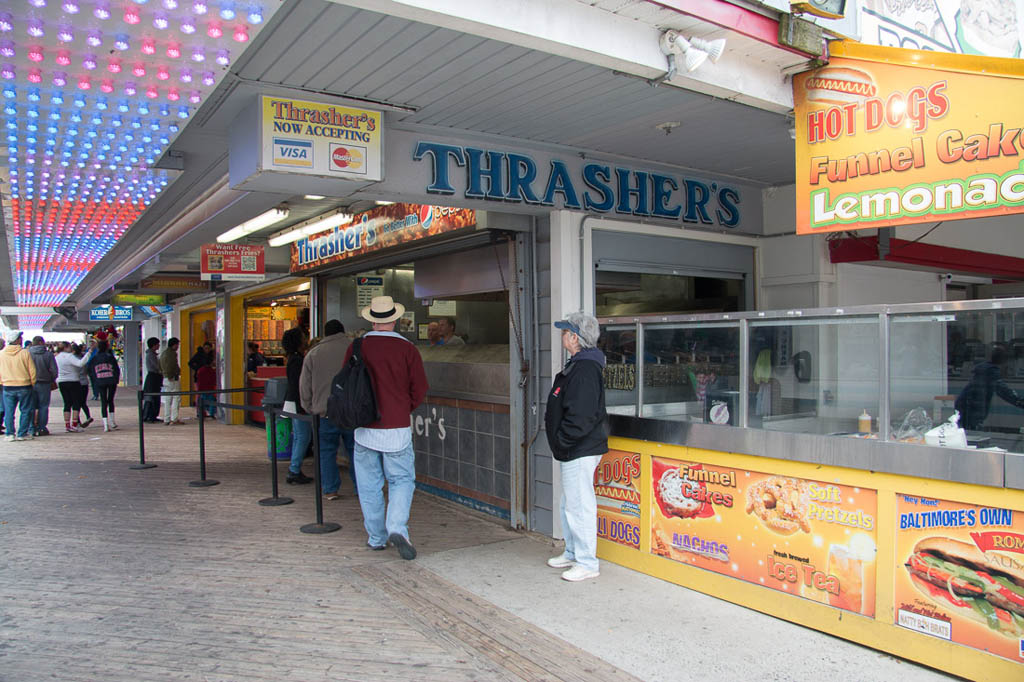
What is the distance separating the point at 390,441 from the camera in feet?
16.3

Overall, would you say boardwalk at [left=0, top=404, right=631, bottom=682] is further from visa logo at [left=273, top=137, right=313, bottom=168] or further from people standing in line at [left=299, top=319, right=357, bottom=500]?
visa logo at [left=273, top=137, right=313, bottom=168]

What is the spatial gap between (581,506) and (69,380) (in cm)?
1117

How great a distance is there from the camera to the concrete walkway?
336 centimetres

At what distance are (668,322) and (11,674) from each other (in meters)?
3.97

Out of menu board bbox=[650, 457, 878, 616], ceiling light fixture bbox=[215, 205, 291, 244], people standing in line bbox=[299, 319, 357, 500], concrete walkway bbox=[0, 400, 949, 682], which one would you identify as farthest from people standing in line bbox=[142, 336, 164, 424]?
menu board bbox=[650, 457, 878, 616]

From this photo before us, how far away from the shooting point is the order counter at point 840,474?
315 centimetres

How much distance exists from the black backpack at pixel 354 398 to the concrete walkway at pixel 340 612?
38.9 inches

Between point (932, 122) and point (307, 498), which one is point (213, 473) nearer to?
point (307, 498)

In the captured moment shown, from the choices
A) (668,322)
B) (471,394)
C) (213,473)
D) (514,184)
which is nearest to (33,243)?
(213,473)

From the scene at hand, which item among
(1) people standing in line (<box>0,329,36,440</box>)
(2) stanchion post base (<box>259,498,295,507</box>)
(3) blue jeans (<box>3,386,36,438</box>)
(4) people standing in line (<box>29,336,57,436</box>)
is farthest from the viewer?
(4) people standing in line (<box>29,336,57,436</box>)

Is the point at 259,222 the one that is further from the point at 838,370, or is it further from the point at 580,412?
the point at 838,370

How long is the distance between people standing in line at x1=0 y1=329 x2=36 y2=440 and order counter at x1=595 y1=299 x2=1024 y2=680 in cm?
992

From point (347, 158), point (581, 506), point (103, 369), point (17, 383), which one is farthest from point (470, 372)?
point (103, 369)

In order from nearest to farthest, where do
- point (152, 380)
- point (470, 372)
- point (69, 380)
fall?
point (470, 372) < point (69, 380) < point (152, 380)
